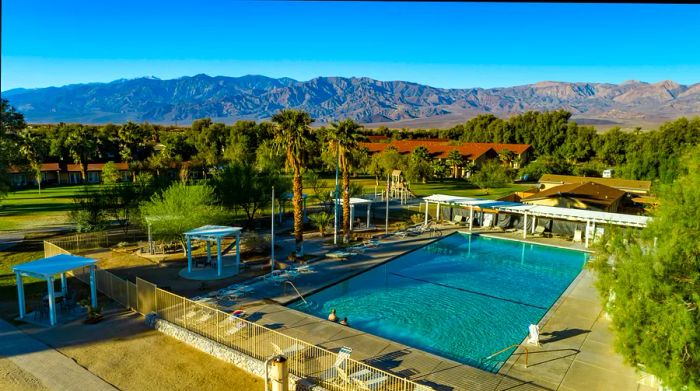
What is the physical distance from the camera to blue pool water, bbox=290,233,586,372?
56.0 feet

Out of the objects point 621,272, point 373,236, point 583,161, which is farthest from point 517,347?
point 583,161

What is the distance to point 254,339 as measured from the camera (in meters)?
15.0

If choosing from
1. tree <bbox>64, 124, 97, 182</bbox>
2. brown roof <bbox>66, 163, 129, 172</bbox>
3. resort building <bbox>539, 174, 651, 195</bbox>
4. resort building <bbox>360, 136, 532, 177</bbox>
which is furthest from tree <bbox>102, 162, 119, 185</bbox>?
resort building <bbox>539, 174, 651, 195</bbox>

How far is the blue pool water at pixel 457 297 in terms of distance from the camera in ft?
56.0

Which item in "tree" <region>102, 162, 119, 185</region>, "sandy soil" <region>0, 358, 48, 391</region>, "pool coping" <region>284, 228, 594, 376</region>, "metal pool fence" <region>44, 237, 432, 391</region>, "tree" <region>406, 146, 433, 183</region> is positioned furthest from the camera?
"tree" <region>102, 162, 119, 185</region>

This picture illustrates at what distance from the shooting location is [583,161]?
292 ft

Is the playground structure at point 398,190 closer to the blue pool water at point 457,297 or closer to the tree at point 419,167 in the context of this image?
the tree at point 419,167

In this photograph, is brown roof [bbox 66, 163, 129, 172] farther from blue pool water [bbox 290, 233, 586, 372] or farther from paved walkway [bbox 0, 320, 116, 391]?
paved walkway [bbox 0, 320, 116, 391]

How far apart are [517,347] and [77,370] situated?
47.0 feet

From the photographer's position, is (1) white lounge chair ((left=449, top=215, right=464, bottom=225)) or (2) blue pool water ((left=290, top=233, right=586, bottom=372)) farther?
(1) white lounge chair ((left=449, top=215, right=464, bottom=225))

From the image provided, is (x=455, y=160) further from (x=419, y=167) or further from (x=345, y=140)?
(x=345, y=140)

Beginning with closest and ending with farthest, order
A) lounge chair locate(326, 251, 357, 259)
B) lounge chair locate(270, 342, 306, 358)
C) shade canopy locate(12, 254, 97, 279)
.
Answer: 1. lounge chair locate(270, 342, 306, 358)
2. shade canopy locate(12, 254, 97, 279)
3. lounge chair locate(326, 251, 357, 259)

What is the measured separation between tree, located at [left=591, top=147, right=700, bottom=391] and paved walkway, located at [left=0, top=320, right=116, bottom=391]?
13943 millimetres

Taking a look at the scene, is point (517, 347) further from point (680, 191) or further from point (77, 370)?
point (77, 370)
